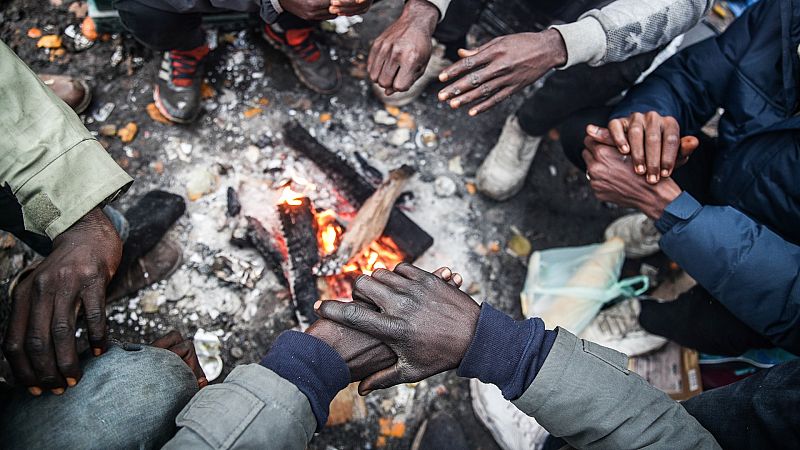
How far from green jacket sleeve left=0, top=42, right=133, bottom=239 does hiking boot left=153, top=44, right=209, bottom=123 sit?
146 cm

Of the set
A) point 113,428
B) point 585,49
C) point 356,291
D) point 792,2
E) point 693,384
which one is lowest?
point 693,384

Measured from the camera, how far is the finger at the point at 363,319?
197cm

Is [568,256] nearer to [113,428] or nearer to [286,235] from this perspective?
[286,235]

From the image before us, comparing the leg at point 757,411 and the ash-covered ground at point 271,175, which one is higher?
the leg at point 757,411

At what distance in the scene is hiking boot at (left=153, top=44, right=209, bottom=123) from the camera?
3686 millimetres

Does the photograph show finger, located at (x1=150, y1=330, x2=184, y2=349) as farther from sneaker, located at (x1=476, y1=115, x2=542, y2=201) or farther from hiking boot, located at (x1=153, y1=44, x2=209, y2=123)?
sneaker, located at (x1=476, y1=115, x2=542, y2=201)

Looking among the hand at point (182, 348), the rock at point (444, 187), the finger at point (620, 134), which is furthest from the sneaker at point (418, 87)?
the hand at point (182, 348)

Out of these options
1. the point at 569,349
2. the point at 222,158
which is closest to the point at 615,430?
the point at 569,349

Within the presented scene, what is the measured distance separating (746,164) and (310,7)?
266 cm

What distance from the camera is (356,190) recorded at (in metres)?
3.61

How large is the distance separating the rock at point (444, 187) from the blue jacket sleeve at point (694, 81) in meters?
1.26

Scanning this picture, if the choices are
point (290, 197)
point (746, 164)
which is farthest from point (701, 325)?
point (290, 197)

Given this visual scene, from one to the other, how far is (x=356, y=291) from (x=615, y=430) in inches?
44.6

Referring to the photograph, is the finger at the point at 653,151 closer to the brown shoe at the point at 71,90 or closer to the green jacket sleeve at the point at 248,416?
the green jacket sleeve at the point at 248,416
